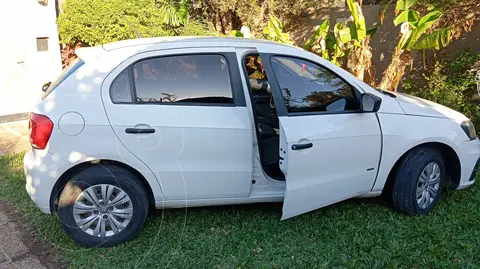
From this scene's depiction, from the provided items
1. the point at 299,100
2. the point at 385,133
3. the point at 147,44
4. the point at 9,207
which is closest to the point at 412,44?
the point at 385,133

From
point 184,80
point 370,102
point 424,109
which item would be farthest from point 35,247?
point 424,109

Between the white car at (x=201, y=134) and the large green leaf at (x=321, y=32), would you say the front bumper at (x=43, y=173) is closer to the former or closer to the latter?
the white car at (x=201, y=134)

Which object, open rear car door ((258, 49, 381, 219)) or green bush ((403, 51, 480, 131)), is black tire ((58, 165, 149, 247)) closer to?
open rear car door ((258, 49, 381, 219))

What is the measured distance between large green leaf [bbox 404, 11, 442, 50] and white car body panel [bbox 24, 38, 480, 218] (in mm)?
2481

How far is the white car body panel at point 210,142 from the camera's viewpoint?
340cm

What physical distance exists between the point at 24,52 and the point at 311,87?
6.65m

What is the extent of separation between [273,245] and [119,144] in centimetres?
155

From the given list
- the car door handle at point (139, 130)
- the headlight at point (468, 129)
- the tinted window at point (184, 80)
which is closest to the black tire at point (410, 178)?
the headlight at point (468, 129)

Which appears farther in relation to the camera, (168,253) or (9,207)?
(9,207)

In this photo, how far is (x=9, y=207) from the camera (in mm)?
4598

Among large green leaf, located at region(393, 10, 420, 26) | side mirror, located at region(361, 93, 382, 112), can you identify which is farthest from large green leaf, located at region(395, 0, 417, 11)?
side mirror, located at region(361, 93, 382, 112)

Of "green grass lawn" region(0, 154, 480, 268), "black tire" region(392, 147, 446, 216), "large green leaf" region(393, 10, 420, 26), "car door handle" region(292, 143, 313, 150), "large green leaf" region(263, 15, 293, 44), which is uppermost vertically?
"large green leaf" region(393, 10, 420, 26)

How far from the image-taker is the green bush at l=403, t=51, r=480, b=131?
6.66 m

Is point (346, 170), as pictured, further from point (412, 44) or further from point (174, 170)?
point (412, 44)
